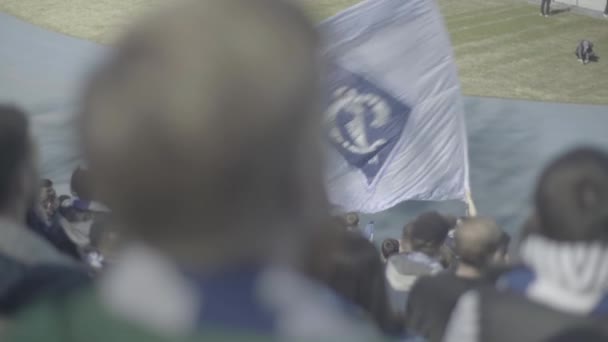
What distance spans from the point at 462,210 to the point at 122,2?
11.3m

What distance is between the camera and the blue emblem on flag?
656 centimetres

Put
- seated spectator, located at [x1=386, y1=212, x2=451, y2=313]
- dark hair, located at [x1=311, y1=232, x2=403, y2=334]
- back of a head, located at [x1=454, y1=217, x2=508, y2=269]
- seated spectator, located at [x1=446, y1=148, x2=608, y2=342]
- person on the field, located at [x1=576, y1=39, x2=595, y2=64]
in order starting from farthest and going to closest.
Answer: person on the field, located at [x1=576, y1=39, x2=595, y2=64] → seated spectator, located at [x1=386, y1=212, x2=451, y2=313] → back of a head, located at [x1=454, y1=217, x2=508, y2=269] → dark hair, located at [x1=311, y1=232, x2=403, y2=334] → seated spectator, located at [x1=446, y1=148, x2=608, y2=342]

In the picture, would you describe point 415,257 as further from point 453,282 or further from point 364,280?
point 453,282

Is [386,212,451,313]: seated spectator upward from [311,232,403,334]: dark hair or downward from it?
downward

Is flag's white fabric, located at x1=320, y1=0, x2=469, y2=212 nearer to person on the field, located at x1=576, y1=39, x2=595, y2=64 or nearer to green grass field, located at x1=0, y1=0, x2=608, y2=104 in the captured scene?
green grass field, located at x1=0, y1=0, x2=608, y2=104

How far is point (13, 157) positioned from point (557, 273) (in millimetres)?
1331

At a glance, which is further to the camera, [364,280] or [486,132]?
[486,132]

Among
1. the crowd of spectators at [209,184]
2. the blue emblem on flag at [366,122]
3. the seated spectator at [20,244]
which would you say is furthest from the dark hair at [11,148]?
the blue emblem on flag at [366,122]

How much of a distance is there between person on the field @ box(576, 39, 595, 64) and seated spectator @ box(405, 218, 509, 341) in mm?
11617

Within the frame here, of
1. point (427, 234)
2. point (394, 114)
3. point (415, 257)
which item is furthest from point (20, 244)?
point (394, 114)

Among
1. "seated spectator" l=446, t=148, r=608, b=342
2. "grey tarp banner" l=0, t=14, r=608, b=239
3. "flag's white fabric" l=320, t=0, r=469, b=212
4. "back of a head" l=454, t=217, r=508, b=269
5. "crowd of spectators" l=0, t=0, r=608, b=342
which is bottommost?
"grey tarp banner" l=0, t=14, r=608, b=239

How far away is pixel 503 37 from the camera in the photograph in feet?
53.2

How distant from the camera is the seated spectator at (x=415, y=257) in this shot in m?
4.21

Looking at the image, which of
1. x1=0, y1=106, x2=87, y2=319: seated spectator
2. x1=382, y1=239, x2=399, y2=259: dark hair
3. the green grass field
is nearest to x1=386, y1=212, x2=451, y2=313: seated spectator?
x1=382, y1=239, x2=399, y2=259: dark hair
